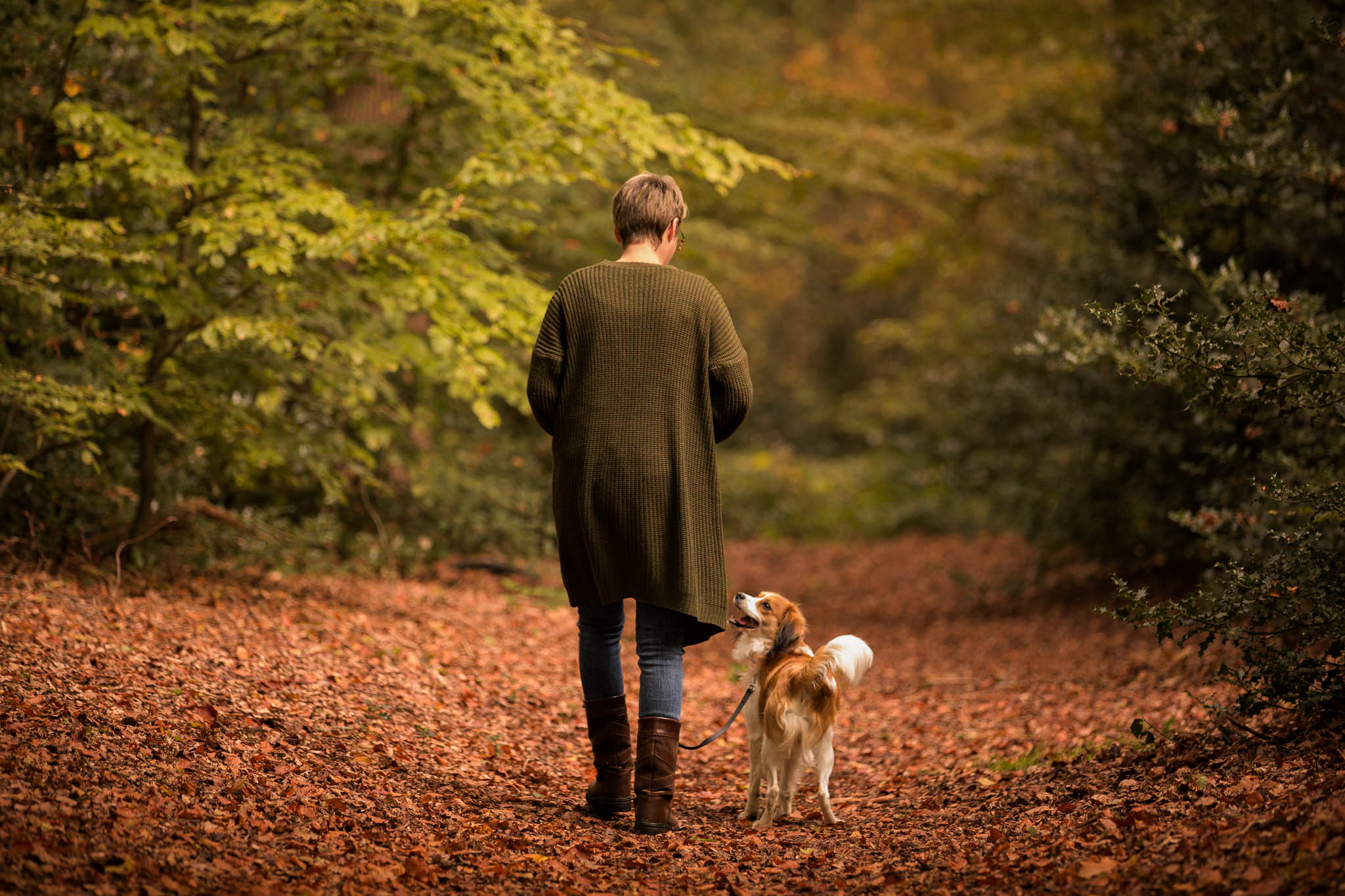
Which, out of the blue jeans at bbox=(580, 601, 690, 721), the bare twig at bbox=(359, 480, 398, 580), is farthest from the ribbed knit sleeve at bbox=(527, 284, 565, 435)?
the bare twig at bbox=(359, 480, 398, 580)

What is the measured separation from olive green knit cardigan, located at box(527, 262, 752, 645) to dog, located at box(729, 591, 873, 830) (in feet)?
1.06

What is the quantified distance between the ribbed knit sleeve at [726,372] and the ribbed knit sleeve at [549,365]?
526 millimetres

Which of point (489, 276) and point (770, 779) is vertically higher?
point (489, 276)

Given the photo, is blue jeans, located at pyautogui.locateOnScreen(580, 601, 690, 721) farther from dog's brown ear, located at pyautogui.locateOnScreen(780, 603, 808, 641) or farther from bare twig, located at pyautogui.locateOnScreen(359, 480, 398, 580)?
bare twig, located at pyautogui.locateOnScreen(359, 480, 398, 580)

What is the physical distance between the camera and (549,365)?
3.68 meters

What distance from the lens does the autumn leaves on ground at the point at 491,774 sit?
2.93 metres

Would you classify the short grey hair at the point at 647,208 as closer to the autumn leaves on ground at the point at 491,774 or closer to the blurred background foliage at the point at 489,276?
the blurred background foliage at the point at 489,276

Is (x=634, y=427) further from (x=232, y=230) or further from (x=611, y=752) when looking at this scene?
(x=232, y=230)

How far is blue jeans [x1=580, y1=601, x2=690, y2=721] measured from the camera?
376cm

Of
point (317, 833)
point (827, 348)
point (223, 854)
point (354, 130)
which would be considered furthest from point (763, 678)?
point (827, 348)

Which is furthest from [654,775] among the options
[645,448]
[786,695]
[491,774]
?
[645,448]

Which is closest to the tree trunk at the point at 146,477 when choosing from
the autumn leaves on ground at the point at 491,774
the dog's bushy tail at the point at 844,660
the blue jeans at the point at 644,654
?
the autumn leaves on ground at the point at 491,774

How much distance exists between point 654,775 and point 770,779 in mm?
443

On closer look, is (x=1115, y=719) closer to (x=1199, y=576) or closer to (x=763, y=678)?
(x=763, y=678)
